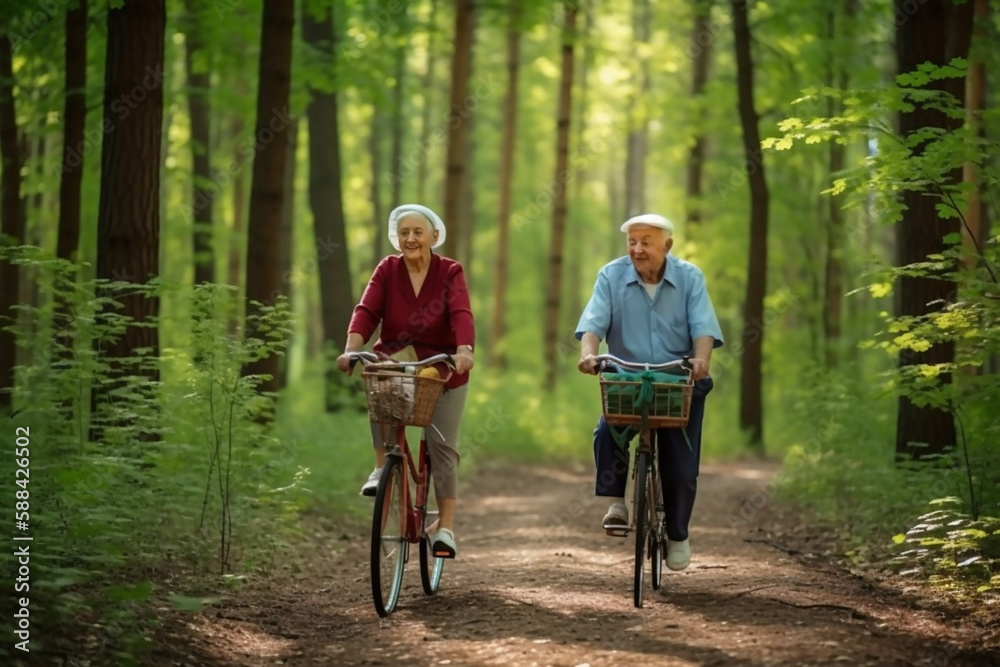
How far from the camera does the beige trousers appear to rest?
7.27 meters

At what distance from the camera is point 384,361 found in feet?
21.7

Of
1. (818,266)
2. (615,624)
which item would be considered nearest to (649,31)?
(818,266)

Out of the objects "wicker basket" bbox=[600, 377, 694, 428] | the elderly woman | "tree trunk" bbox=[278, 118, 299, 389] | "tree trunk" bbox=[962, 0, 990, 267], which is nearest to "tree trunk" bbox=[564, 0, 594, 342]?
"tree trunk" bbox=[278, 118, 299, 389]

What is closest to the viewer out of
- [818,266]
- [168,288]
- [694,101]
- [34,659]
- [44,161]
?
[34,659]

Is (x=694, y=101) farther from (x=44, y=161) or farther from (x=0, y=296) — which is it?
(x=0, y=296)

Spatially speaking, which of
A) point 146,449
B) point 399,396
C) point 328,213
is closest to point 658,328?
point 399,396

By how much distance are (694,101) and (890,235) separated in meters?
17.7

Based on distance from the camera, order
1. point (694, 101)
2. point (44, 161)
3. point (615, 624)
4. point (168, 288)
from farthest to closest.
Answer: point (694, 101), point (44, 161), point (168, 288), point (615, 624)

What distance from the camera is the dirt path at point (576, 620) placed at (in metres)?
5.83

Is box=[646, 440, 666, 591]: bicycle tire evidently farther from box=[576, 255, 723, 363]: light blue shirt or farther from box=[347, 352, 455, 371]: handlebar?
box=[347, 352, 455, 371]: handlebar

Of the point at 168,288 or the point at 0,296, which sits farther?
the point at 0,296

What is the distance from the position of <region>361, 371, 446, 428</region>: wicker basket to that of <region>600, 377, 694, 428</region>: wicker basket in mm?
1028

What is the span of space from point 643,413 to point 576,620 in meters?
1.27

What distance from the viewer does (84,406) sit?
9.02 metres
